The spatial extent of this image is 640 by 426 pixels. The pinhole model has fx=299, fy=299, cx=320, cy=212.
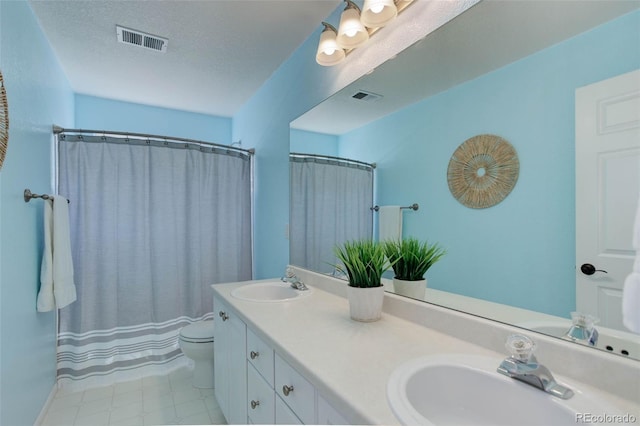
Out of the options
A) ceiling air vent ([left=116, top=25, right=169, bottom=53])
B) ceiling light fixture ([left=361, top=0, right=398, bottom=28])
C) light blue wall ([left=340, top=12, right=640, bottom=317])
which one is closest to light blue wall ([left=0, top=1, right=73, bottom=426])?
ceiling air vent ([left=116, top=25, right=169, bottom=53])

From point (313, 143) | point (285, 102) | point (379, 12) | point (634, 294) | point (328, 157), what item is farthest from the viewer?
point (285, 102)

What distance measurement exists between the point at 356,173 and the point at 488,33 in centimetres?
79

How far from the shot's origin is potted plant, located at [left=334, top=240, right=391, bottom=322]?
44.0 inches

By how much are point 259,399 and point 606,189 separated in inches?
49.6

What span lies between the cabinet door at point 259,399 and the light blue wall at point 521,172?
72 centimetres

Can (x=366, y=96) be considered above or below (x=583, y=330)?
above

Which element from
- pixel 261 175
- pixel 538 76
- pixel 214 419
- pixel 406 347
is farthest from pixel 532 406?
A: pixel 261 175

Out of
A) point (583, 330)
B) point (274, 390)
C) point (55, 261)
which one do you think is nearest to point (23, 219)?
point (55, 261)

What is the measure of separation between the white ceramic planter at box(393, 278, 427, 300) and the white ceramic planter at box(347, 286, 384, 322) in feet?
0.43

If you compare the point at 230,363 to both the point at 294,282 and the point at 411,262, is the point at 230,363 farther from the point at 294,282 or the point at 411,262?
the point at 411,262

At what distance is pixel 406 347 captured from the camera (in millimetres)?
899

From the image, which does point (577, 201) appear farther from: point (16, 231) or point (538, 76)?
point (16, 231)

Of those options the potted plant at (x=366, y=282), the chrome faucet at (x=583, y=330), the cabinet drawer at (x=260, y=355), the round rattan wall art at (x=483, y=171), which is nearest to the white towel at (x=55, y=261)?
the cabinet drawer at (x=260, y=355)

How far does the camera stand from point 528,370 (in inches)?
26.5
